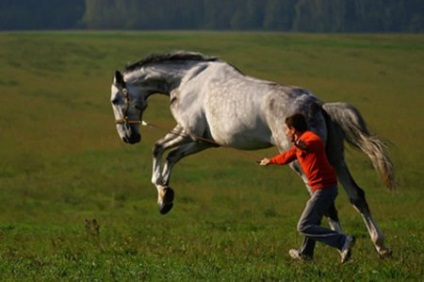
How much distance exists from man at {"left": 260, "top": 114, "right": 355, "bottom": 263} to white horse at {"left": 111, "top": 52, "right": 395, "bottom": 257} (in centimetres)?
84

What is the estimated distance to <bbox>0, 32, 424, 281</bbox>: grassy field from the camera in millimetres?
9945

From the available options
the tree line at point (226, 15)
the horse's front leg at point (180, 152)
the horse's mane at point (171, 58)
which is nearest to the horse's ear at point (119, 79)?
the horse's mane at point (171, 58)

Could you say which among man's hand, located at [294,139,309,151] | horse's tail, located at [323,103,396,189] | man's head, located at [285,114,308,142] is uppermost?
man's head, located at [285,114,308,142]

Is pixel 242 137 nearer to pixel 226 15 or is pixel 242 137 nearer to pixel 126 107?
pixel 126 107

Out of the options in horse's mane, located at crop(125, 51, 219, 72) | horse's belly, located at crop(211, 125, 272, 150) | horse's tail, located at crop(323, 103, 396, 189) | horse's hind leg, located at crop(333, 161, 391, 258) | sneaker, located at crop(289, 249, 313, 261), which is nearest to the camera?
sneaker, located at crop(289, 249, 313, 261)

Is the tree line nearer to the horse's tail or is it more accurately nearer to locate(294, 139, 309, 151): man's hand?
the horse's tail

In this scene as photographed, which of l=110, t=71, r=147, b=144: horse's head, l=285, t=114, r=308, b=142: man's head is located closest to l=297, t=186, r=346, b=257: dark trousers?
l=285, t=114, r=308, b=142: man's head

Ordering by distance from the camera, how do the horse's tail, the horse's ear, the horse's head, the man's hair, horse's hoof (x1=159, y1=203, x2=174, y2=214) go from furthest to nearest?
the horse's head < the horse's ear < horse's hoof (x1=159, y1=203, x2=174, y2=214) < the horse's tail < the man's hair

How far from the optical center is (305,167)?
967cm

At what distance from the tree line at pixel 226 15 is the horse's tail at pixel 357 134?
14019 centimetres

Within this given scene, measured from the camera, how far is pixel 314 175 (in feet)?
31.8

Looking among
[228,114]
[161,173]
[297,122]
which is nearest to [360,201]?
[297,122]

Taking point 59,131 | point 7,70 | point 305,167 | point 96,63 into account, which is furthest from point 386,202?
point 96,63

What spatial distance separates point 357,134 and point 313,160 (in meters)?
1.17
